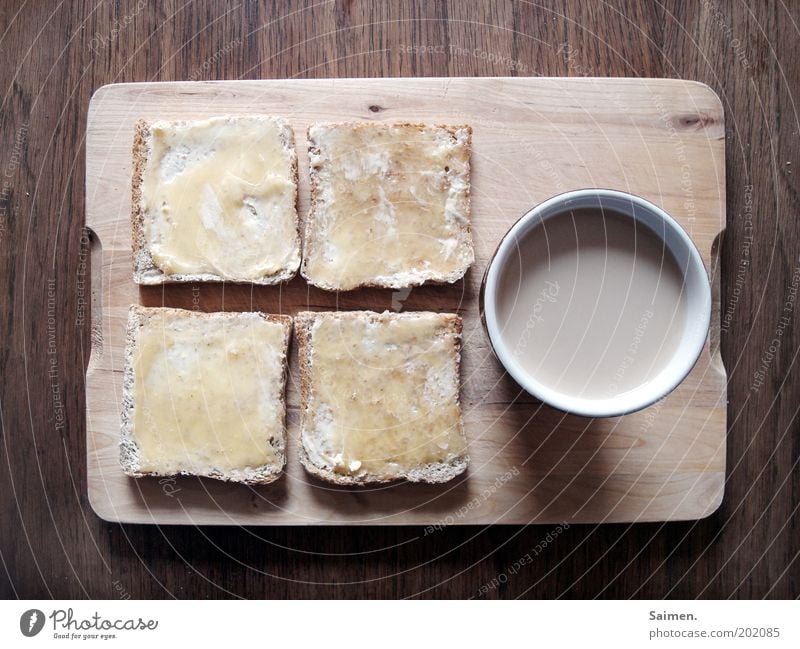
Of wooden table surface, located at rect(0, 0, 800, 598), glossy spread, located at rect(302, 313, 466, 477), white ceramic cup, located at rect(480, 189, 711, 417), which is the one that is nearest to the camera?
white ceramic cup, located at rect(480, 189, 711, 417)

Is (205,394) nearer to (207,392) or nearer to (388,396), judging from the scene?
(207,392)

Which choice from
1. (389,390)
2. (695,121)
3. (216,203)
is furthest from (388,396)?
(695,121)

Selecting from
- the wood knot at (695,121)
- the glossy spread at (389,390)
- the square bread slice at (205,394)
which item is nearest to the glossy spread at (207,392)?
the square bread slice at (205,394)

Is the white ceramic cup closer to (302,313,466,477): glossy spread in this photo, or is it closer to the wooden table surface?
(302,313,466,477): glossy spread

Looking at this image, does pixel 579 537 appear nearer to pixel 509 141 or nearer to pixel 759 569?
pixel 759 569

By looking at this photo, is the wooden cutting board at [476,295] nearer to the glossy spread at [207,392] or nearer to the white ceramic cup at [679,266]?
the glossy spread at [207,392]

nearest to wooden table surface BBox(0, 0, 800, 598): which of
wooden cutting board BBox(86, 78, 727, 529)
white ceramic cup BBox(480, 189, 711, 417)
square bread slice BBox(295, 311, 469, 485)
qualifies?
wooden cutting board BBox(86, 78, 727, 529)
